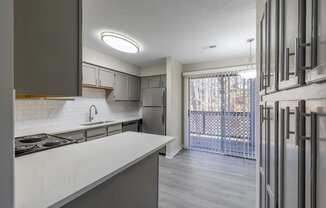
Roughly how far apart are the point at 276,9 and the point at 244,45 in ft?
8.15

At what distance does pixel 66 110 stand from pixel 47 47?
2.96 m

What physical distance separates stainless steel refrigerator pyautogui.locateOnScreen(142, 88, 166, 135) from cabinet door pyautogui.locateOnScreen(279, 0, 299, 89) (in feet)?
11.1

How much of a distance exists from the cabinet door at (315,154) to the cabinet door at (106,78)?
373cm

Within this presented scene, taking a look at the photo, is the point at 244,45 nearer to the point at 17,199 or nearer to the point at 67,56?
the point at 67,56

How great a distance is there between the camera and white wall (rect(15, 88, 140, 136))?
8.95ft

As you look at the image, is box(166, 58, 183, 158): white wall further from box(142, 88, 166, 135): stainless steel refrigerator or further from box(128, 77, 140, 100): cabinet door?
box(128, 77, 140, 100): cabinet door

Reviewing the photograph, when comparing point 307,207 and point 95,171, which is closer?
point 307,207

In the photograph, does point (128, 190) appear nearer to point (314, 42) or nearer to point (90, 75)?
point (314, 42)

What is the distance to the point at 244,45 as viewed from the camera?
317 centimetres

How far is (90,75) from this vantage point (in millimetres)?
3463

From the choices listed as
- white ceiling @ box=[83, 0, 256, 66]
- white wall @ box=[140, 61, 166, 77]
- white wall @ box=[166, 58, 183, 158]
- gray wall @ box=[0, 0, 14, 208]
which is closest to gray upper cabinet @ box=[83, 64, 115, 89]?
white ceiling @ box=[83, 0, 256, 66]

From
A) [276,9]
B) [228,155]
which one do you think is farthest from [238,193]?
Result: [276,9]

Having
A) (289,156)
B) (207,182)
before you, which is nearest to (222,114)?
(207,182)

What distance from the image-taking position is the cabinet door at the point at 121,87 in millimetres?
4176
